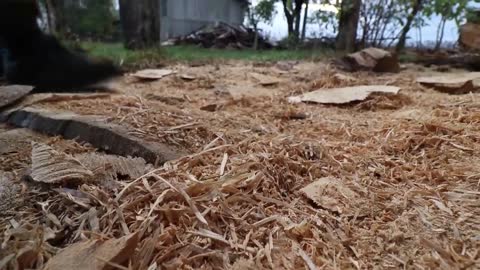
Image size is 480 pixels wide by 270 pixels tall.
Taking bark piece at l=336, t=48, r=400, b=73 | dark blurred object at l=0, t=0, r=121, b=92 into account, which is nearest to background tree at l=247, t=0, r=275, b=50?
bark piece at l=336, t=48, r=400, b=73

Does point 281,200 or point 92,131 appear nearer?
point 281,200

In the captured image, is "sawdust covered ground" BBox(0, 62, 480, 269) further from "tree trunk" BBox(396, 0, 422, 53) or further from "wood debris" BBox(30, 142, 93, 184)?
"tree trunk" BBox(396, 0, 422, 53)

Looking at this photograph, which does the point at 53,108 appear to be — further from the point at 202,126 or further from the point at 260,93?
the point at 260,93

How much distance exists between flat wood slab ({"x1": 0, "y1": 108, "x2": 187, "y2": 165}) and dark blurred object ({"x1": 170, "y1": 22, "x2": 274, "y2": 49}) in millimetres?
6323

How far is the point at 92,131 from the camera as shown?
1320mm

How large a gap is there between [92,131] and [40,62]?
1025 millimetres

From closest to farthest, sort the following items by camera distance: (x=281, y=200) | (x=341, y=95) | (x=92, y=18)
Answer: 1. (x=281, y=200)
2. (x=341, y=95)
3. (x=92, y=18)

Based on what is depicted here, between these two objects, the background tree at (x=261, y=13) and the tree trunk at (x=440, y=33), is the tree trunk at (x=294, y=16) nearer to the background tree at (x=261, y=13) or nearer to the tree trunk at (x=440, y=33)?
the background tree at (x=261, y=13)

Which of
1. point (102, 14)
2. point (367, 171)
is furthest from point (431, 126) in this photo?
point (102, 14)

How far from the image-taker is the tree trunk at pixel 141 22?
5332 mm

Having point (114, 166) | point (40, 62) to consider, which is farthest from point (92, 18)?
point (114, 166)

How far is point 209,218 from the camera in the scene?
87 centimetres

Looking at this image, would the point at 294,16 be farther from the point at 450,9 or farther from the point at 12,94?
the point at 12,94

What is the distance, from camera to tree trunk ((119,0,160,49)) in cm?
533
